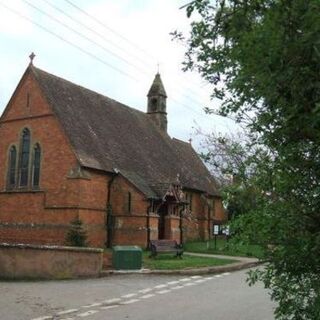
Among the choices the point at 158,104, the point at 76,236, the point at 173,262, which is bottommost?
the point at 173,262

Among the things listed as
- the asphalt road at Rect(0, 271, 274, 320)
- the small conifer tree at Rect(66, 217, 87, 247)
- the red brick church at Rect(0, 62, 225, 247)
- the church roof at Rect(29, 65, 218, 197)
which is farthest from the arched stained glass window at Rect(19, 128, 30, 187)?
the asphalt road at Rect(0, 271, 274, 320)

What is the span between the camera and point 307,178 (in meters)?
5.16

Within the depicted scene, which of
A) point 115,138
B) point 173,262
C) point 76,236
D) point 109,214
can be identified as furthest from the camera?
point 115,138

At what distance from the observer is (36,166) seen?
3247 centimetres

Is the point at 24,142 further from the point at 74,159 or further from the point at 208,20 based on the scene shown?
the point at 208,20

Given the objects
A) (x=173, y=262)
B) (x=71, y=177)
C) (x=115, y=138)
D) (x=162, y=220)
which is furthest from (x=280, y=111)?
→ (x=115, y=138)

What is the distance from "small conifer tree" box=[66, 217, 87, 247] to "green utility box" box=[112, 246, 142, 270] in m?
6.62

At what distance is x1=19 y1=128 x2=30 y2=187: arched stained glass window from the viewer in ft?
108

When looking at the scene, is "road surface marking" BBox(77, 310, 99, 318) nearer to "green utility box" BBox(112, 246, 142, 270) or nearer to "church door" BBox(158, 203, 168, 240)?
"green utility box" BBox(112, 246, 142, 270)

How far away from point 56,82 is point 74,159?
679 centimetres

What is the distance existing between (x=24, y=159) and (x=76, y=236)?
7541 millimetres

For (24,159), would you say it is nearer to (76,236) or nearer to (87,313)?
(76,236)

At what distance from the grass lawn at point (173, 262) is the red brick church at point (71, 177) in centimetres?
542

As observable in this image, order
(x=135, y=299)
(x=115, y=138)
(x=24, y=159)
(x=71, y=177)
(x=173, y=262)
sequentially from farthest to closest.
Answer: (x=115, y=138), (x=24, y=159), (x=71, y=177), (x=173, y=262), (x=135, y=299)
